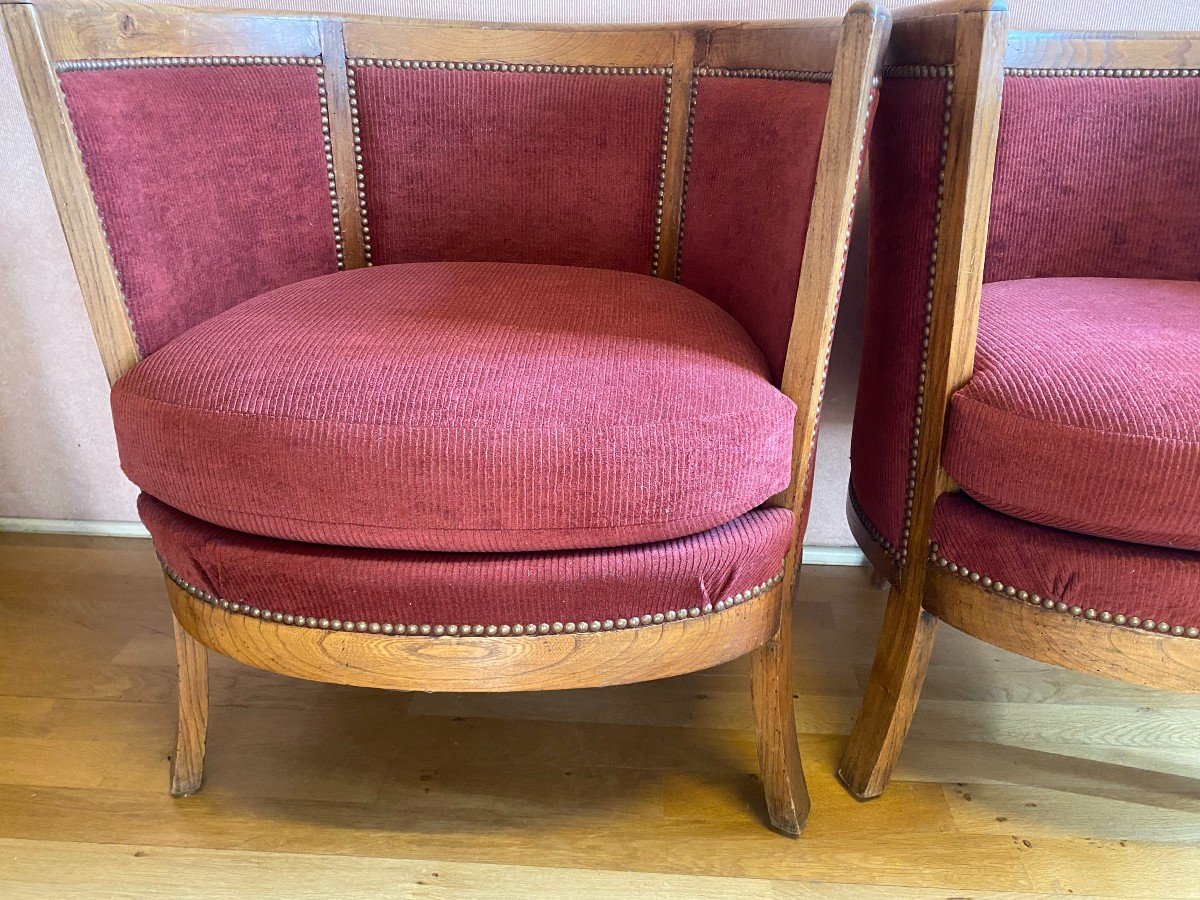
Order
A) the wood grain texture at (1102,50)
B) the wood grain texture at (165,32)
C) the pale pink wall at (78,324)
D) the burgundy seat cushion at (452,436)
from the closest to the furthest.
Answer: the burgundy seat cushion at (452,436) < the wood grain texture at (165,32) < the wood grain texture at (1102,50) < the pale pink wall at (78,324)

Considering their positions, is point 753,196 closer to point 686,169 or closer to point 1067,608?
point 686,169

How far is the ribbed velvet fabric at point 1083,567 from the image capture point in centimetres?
83

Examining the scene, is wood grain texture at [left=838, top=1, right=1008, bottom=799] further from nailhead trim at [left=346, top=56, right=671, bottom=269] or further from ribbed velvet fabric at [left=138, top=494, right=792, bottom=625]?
nailhead trim at [left=346, top=56, right=671, bottom=269]

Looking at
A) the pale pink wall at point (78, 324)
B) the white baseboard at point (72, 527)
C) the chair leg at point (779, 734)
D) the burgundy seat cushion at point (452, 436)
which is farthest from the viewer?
the white baseboard at point (72, 527)

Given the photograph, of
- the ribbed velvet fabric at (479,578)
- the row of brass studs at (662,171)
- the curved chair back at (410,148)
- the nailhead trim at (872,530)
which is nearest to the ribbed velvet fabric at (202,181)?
the curved chair back at (410,148)

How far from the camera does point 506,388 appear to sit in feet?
2.66

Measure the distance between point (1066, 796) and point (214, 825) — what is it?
0.98 m

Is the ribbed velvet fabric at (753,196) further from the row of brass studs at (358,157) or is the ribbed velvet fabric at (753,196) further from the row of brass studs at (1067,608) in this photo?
the row of brass studs at (358,157)

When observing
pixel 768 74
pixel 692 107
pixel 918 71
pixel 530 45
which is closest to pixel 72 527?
pixel 530 45

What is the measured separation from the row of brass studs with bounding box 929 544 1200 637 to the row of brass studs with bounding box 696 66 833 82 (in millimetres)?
495

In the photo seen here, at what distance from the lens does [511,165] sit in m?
1.25

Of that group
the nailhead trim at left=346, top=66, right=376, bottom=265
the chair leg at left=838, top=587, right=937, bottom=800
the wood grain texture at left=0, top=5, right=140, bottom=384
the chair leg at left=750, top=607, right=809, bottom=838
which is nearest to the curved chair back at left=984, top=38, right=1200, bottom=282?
the chair leg at left=838, top=587, right=937, bottom=800

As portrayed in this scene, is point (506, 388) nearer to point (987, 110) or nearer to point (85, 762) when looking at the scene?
point (987, 110)

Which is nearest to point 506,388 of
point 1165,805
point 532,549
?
point 532,549
